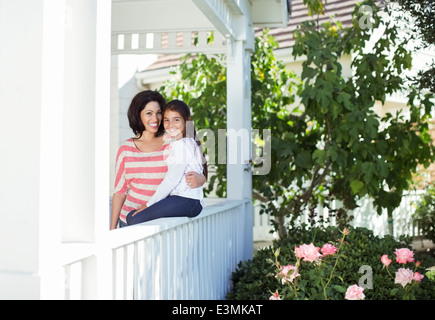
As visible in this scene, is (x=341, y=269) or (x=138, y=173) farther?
(x=341, y=269)

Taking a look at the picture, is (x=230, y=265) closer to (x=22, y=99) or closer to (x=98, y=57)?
(x=98, y=57)

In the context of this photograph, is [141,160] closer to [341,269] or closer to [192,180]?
[192,180]

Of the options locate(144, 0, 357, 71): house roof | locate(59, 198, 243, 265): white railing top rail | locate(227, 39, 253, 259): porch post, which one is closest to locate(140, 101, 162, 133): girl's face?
locate(59, 198, 243, 265): white railing top rail

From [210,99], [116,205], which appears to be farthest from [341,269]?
[210,99]

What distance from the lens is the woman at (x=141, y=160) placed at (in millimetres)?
4109

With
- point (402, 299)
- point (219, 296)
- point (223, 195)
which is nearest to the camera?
point (402, 299)

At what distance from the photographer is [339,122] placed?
6602 millimetres

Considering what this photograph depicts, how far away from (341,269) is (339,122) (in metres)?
2.39

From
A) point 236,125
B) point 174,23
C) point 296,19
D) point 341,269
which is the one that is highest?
point 296,19

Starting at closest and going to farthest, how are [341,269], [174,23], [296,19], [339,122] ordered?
[341,269]
[174,23]
[339,122]
[296,19]

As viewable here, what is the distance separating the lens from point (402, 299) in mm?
3797

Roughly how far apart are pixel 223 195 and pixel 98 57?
542 centimetres
